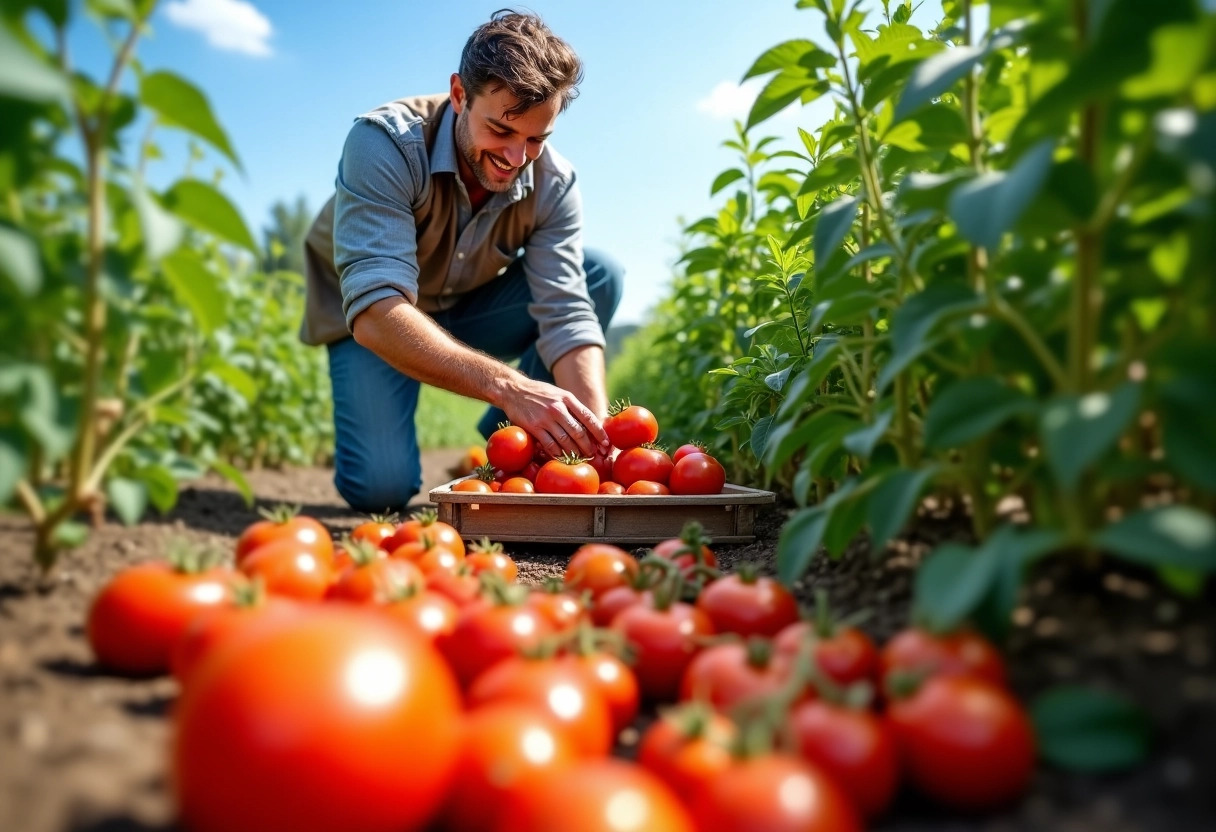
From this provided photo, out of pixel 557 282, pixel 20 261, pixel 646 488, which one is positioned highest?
pixel 557 282

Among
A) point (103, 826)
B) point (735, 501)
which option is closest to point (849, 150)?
point (735, 501)

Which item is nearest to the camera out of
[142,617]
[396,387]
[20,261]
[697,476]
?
[20,261]

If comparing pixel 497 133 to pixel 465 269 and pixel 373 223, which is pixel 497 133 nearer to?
pixel 373 223

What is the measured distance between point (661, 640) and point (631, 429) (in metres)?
2.10

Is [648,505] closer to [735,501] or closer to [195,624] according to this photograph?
[735,501]

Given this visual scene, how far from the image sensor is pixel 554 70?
3803 mm

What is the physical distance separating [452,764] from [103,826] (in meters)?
0.41

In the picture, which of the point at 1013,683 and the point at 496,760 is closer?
the point at 496,760

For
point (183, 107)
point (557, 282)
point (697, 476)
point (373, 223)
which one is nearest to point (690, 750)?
point (183, 107)

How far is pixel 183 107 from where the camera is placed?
4.51ft

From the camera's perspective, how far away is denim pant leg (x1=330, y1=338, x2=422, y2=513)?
4223 millimetres

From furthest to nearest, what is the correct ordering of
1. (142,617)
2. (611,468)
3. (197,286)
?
1. (611,468)
2. (197,286)
3. (142,617)

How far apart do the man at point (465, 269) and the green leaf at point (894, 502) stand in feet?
6.83

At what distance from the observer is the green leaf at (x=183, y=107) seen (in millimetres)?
1354
